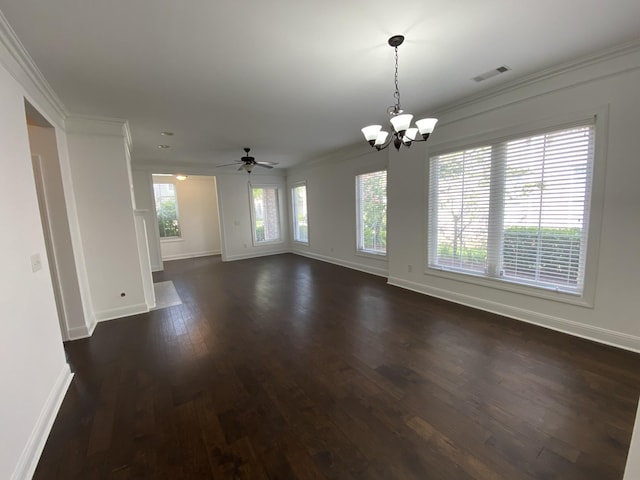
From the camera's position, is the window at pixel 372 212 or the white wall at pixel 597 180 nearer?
the white wall at pixel 597 180

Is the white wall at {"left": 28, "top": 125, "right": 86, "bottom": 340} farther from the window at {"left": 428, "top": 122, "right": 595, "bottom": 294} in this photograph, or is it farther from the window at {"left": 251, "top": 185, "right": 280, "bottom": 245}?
the window at {"left": 251, "top": 185, "right": 280, "bottom": 245}

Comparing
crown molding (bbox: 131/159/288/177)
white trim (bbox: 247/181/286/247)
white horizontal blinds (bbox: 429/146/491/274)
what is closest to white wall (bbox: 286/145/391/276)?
white trim (bbox: 247/181/286/247)

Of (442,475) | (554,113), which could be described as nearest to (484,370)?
(442,475)

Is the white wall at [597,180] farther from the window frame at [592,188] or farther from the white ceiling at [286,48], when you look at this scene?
the white ceiling at [286,48]

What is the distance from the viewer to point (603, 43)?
7.73 ft

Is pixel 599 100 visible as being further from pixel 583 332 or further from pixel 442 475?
pixel 442 475

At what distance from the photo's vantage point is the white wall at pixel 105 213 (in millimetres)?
3473

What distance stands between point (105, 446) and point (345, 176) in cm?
562

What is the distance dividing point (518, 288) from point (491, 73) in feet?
8.02

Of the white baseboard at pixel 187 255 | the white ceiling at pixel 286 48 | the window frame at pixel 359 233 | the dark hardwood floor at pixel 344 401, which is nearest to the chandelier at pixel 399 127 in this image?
the white ceiling at pixel 286 48

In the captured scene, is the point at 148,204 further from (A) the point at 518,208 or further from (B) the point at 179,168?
(A) the point at 518,208

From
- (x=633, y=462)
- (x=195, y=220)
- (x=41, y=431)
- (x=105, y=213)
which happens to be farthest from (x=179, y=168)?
(x=633, y=462)

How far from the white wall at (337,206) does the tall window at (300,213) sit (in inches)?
11.3

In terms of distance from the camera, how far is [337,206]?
656cm
